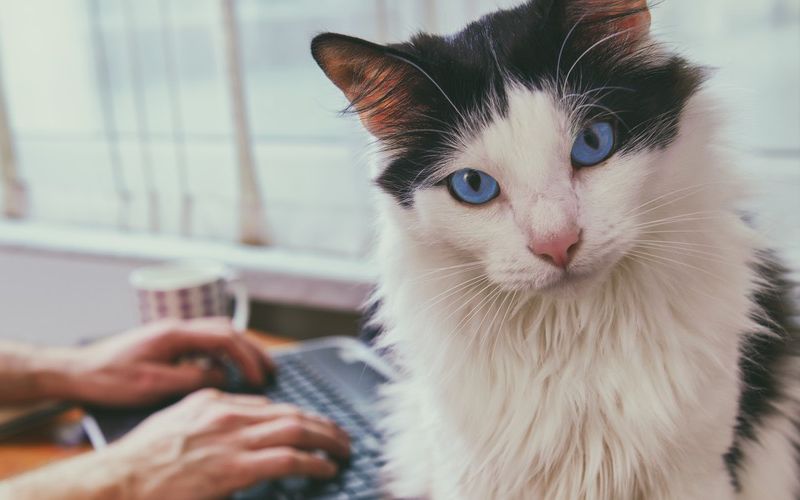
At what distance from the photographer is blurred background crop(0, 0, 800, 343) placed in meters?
1.09

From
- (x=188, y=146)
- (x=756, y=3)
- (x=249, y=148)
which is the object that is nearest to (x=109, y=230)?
(x=188, y=146)

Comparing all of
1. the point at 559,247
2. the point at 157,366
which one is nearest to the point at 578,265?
the point at 559,247

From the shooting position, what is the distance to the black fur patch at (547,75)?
0.61 m

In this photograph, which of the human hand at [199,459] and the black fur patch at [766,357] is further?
the human hand at [199,459]

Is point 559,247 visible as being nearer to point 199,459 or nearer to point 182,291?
point 199,459

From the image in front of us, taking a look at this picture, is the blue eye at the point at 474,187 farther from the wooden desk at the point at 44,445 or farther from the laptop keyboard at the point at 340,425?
the wooden desk at the point at 44,445

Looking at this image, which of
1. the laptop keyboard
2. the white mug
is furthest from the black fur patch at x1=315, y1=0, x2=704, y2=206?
the white mug

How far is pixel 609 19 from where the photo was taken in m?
0.62

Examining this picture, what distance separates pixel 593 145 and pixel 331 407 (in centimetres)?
66

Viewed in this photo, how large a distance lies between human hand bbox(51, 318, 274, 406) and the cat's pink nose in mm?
736

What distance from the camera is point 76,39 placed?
187 centimetres

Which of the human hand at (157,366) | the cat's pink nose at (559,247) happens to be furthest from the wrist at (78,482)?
the cat's pink nose at (559,247)

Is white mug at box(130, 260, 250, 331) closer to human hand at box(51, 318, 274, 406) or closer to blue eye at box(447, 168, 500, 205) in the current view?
human hand at box(51, 318, 274, 406)

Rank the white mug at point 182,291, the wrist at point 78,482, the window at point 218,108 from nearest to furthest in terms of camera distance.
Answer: the wrist at point 78,482, the window at point 218,108, the white mug at point 182,291
